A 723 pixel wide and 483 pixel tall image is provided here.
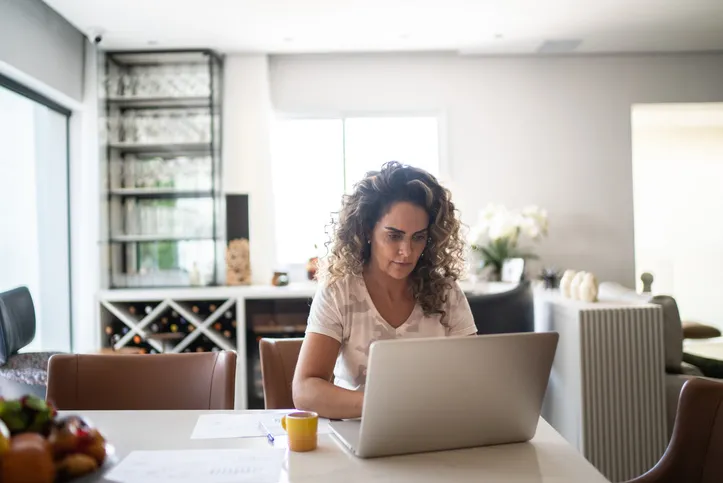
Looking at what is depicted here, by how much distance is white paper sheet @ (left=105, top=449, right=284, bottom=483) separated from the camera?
1.08m

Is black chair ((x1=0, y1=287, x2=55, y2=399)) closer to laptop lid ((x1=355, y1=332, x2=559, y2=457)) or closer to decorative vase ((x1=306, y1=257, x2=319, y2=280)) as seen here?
decorative vase ((x1=306, y1=257, x2=319, y2=280))

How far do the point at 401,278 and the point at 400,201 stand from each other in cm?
22

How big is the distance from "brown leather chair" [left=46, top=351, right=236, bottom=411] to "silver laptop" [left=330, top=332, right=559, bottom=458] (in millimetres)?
692

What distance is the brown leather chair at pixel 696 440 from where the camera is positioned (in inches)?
55.9

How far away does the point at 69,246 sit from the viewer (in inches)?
171

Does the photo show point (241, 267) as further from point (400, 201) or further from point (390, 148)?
point (400, 201)

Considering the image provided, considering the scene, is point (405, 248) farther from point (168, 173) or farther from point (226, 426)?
point (168, 173)

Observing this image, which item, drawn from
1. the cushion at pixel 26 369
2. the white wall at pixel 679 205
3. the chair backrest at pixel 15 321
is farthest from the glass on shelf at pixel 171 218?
the white wall at pixel 679 205

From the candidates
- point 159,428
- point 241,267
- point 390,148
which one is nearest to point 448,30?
point 390,148

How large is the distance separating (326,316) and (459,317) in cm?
39

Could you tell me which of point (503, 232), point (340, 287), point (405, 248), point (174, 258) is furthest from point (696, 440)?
point (174, 258)

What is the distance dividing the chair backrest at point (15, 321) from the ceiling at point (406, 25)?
165cm

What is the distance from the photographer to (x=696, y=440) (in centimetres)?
144

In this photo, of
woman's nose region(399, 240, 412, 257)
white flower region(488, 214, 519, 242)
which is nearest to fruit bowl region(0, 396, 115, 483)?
woman's nose region(399, 240, 412, 257)
